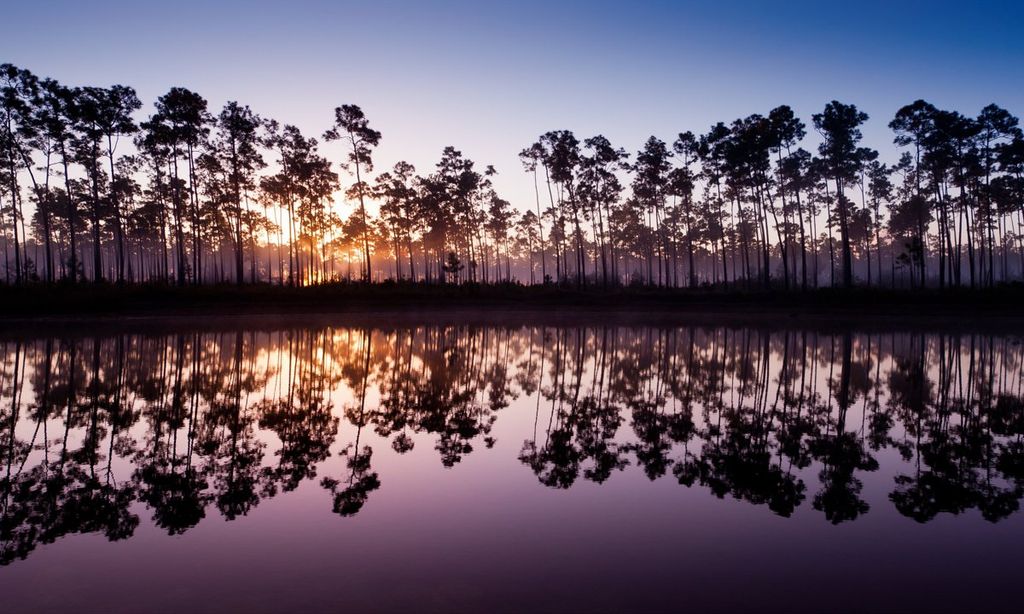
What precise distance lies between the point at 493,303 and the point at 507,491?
42.0 meters

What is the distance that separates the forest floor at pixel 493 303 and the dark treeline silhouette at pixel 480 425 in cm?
1920

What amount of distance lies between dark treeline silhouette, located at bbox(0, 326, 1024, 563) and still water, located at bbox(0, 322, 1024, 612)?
0.19ft

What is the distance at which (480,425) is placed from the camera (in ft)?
35.1

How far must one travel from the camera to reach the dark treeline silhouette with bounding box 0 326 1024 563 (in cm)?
696

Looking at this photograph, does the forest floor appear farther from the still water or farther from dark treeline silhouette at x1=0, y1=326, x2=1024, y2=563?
the still water

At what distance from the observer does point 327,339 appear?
25969 mm

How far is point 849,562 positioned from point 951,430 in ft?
22.2

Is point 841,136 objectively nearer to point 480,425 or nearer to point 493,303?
point 493,303

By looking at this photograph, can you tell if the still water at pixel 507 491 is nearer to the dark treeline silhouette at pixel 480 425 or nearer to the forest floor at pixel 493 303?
the dark treeline silhouette at pixel 480 425

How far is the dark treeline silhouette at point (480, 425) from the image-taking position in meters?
6.96

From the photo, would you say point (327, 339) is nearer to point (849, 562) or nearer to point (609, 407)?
point (609, 407)

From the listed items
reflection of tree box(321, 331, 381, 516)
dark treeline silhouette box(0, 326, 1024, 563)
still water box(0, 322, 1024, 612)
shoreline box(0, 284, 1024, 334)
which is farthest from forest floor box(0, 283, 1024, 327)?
reflection of tree box(321, 331, 381, 516)

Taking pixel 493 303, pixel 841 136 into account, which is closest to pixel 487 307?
pixel 493 303

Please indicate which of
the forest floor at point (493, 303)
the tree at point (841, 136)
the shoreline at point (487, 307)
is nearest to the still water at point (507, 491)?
the shoreline at point (487, 307)
